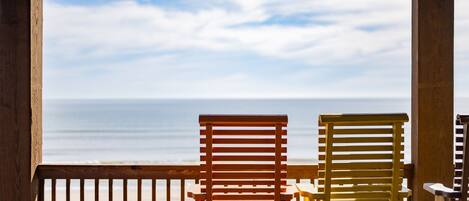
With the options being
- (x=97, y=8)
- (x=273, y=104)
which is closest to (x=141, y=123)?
(x=97, y=8)

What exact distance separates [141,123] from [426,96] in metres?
20.9

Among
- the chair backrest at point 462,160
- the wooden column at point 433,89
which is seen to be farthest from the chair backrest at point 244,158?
the wooden column at point 433,89

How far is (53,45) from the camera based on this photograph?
28781mm

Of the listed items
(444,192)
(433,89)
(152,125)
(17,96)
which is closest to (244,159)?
(444,192)

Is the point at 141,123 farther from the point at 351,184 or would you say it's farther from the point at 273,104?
the point at 351,184

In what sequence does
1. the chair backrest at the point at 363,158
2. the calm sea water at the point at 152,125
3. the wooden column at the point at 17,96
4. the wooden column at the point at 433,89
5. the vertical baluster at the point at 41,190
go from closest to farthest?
the chair backrest at the point at 363,158, the wooden column at the point at 17,96, the wooden column at the point at 433,89, the vertical baluster at the point at 41,190, the calm sea water at the point at 152,125

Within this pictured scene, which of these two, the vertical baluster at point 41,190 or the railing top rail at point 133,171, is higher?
the railing top rail at point 133,171

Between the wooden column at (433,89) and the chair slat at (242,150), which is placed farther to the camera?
the wooden column at (433,89)

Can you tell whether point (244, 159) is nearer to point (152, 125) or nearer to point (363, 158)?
point (363, 158)

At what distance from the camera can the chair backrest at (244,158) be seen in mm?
3781

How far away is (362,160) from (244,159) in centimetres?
68

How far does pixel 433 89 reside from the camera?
4352 mm

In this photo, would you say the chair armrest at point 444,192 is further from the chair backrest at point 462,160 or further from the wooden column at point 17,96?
the wooden column at point 17,96

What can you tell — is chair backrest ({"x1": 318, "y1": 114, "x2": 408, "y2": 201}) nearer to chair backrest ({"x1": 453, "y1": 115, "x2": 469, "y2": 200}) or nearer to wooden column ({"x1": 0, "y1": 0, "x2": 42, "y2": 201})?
chair backrest ({"x1": 453, "y1": 115, "x2": 469, "y2": 200})
